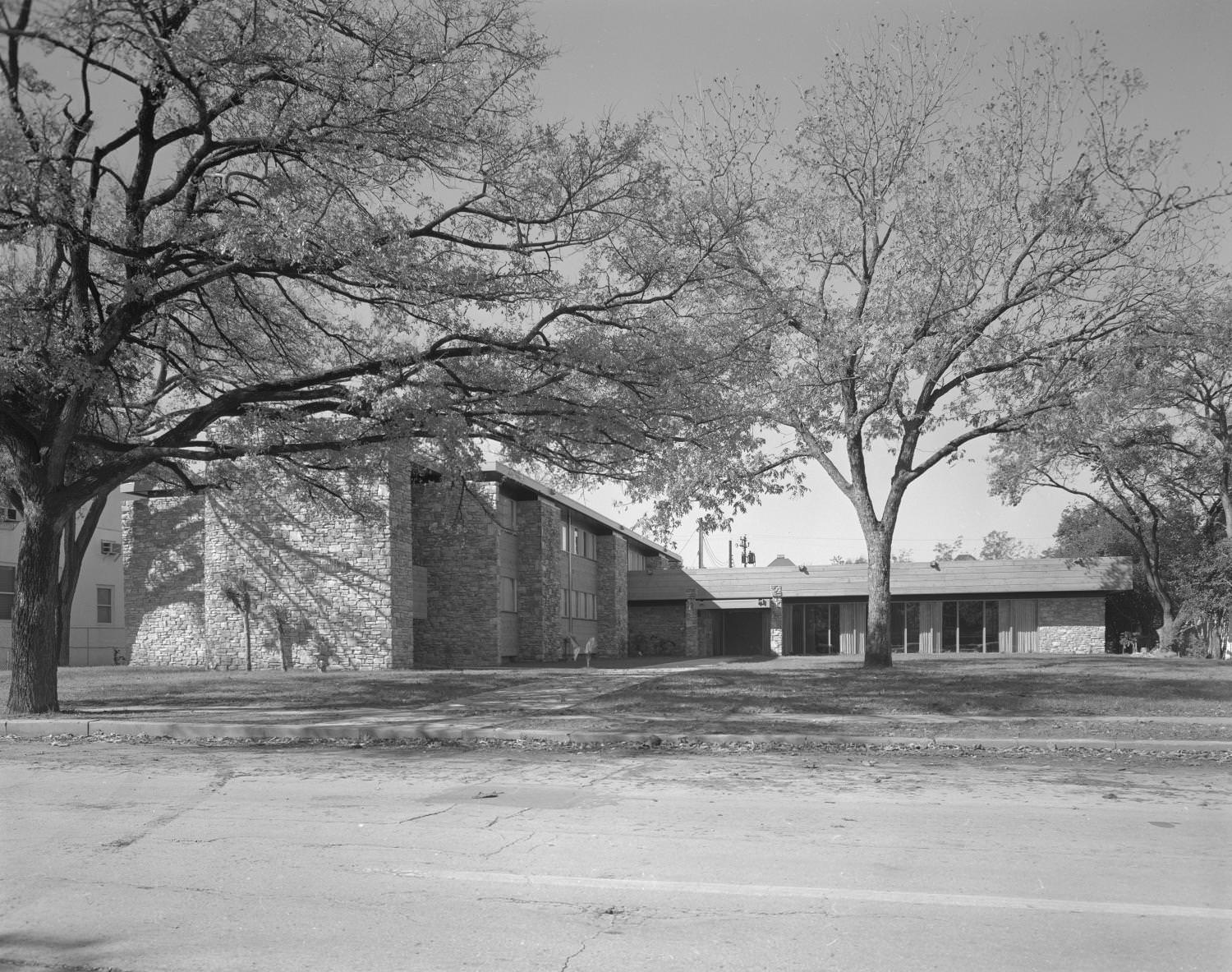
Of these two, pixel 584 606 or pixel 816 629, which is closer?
pixel 584 606

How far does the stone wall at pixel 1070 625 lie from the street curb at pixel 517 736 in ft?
113

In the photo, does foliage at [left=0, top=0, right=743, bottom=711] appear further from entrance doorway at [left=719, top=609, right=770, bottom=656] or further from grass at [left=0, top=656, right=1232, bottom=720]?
entrance doorway at [left=719, top=609, right=770, bottom=656]

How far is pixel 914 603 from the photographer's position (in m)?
46.9

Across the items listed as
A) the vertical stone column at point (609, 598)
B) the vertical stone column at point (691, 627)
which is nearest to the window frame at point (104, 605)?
the vertical stone column at point (609, 598)

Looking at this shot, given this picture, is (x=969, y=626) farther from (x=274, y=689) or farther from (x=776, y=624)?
(x=274, y=689)

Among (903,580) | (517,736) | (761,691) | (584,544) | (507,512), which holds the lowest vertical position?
(761,691)

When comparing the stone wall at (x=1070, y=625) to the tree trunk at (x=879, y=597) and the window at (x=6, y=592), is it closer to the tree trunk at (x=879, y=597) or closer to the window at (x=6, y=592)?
the tree trunk at (x=879, y=597)

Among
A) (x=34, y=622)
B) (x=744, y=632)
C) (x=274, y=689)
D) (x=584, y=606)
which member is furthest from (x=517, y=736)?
(x=744, y=632)

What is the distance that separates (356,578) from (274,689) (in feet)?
30.9

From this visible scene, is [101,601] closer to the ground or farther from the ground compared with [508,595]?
closer to the ground

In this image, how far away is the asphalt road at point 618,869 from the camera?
4.90 metres

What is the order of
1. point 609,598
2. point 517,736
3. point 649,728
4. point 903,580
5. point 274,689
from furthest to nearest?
point 903,580 → point 609,598 → point 274,689 → point 649,728 → point 517,736

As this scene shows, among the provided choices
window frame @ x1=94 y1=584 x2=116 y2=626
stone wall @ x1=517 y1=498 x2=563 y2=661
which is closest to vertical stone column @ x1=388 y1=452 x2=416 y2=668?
stone wall @ x1=517 y1=498 x2=563 y2=661

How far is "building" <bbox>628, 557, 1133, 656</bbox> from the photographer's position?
4453 centimetres
